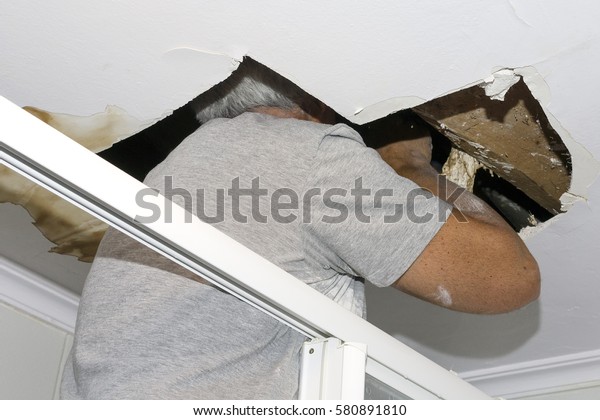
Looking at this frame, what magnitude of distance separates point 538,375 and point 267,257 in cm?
130

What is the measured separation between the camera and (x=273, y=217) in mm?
1222

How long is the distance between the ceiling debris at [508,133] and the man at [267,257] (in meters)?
0.22

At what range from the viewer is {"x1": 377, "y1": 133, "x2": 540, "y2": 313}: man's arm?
1.24 metres

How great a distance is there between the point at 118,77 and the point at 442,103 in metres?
0.56

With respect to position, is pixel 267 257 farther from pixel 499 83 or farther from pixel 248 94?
pixel 499 83

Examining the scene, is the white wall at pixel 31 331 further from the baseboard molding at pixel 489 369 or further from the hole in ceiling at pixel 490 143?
the hole in ceiling at pixel 490 143

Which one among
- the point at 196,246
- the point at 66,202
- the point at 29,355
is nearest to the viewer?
the point at 196,246

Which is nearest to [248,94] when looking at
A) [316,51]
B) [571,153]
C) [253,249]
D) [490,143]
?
[316,51]

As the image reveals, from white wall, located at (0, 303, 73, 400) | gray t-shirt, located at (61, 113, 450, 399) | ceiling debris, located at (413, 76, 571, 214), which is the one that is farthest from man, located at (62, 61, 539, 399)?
white wall, located at (0, 303, 73, 400)

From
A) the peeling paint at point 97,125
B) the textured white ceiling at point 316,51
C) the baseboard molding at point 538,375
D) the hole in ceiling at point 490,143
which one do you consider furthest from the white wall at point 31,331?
the baseboard molding at point 538,375

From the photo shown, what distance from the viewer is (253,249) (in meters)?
1.20

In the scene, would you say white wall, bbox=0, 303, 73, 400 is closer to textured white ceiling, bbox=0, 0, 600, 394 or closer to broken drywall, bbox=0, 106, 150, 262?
broken drywall, bbox=0, 106, 150, 262

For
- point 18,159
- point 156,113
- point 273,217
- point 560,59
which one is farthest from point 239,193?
point 560,59

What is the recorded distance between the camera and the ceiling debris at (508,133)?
4.58 feet
